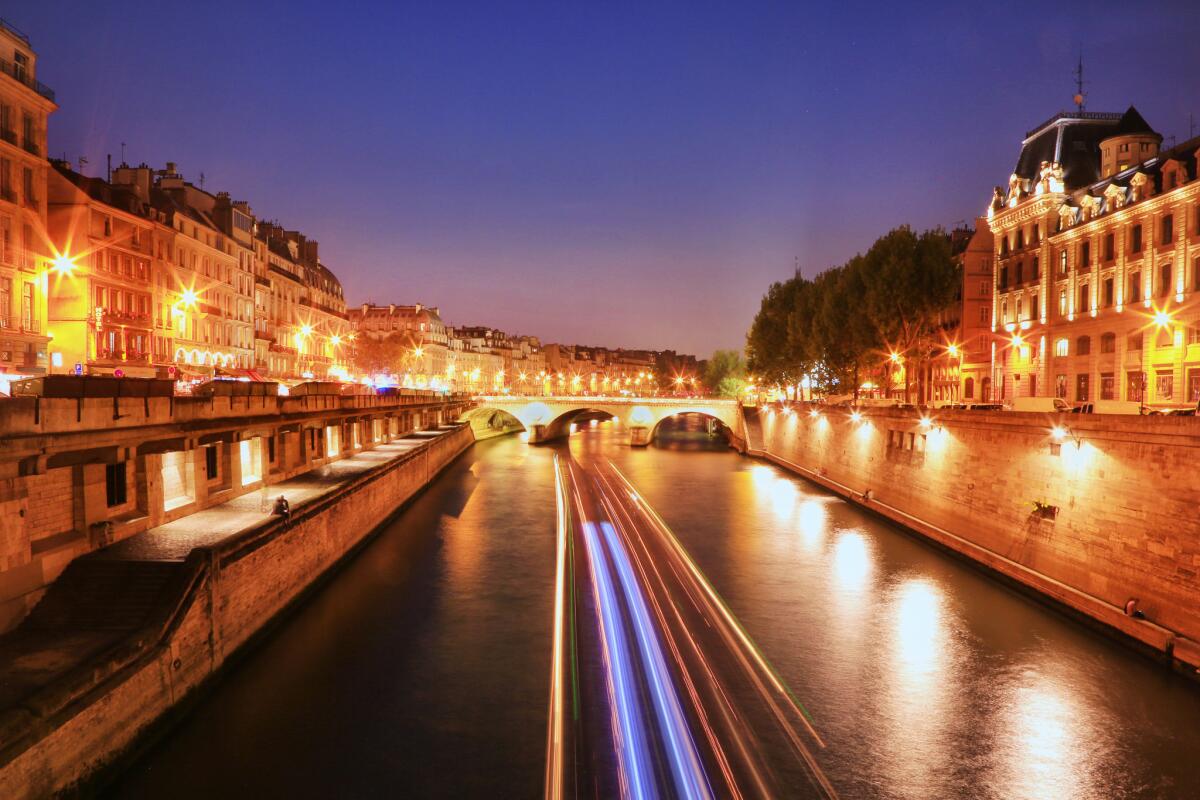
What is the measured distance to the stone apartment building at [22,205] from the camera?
3039cm

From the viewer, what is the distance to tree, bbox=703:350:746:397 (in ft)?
380

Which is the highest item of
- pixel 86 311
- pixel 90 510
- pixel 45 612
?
pixel 86 311

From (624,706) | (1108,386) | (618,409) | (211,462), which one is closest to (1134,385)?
(1108,386)

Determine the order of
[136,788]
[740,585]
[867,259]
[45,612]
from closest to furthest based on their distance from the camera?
[136,788] → [45,612] → [740,585] → [867,259]

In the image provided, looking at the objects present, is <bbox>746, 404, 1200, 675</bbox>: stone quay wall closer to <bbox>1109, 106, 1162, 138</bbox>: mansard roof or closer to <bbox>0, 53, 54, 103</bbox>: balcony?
<bbox>1109, 106, 1162, 138</bbox>: mansard roof

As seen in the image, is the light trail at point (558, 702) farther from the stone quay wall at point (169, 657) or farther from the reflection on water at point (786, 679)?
the stone quay wall at point (169, 657)

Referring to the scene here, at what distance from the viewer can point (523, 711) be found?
1706 centimetres

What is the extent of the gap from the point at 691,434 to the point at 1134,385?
74.9 metres

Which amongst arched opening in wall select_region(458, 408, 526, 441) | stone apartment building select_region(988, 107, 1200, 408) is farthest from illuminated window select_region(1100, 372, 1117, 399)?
arched opening in wall select_region(458, 408, 526, 441)

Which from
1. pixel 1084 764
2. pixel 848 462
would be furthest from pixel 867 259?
pixel 1084 764

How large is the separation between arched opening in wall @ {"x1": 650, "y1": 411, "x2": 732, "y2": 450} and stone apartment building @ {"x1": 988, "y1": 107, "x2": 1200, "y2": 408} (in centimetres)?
4169

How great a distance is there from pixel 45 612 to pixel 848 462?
4318cm

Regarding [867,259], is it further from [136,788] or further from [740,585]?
[136,788]

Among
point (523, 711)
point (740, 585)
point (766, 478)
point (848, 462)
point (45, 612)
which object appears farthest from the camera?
point (766, 478)
